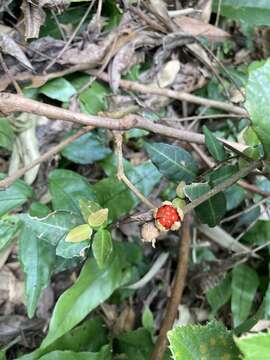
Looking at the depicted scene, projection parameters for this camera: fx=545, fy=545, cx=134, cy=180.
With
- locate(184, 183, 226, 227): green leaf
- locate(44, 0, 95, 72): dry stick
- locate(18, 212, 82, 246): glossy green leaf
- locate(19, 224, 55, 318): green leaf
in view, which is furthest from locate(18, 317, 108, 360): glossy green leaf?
locate(44, 0, 95, 72): dry stick

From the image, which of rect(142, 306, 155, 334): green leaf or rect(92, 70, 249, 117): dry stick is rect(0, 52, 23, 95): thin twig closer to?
rect(92, 70, 249, 117): dry stick

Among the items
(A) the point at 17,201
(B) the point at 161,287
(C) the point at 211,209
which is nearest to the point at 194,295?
(B) the point at 161,287

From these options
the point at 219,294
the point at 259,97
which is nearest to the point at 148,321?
A: the point at 219,294

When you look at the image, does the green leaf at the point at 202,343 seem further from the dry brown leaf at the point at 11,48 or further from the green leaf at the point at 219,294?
the dry brown leaf at the point at 11,48

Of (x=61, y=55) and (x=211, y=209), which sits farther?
(x=61, y=55)

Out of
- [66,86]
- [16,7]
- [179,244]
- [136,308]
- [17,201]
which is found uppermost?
[16,7]

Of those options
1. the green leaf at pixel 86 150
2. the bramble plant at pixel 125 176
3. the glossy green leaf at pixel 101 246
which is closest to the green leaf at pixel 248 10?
the bramble plant at pixel 125 176

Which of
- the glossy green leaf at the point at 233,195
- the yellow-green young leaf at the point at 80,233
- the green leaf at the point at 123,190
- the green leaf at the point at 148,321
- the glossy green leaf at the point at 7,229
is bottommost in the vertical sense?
the green leaf at the point at 148,321

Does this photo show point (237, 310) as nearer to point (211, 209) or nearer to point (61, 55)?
point (211, 209)
